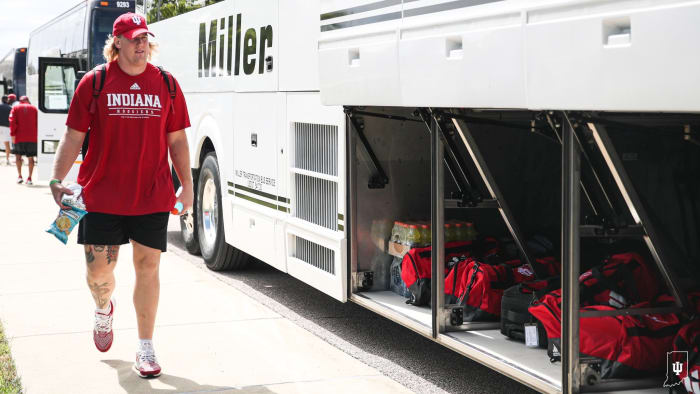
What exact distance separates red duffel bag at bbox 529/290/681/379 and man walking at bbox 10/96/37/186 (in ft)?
53.9

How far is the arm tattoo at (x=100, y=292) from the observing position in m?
5.33

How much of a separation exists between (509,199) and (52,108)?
12.6 m

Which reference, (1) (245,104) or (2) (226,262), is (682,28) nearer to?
(1) (245,104)

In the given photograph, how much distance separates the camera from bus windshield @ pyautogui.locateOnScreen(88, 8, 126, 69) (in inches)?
693

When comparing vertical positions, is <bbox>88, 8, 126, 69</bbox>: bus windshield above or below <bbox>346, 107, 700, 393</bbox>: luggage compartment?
above

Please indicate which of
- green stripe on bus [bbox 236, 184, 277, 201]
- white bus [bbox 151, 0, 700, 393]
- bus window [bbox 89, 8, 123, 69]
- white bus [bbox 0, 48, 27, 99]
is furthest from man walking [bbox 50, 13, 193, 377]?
white bus [bbox 0, 48, 27, 99]

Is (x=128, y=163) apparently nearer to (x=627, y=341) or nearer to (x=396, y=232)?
(x=396, y=232)

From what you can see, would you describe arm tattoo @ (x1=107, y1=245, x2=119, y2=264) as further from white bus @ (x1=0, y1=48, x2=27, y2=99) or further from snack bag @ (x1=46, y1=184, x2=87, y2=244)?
white bus @ (x1=0, y1=48, x2=27, y2=99)

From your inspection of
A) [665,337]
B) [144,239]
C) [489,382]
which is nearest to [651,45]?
[665,337]

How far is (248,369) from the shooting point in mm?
5551

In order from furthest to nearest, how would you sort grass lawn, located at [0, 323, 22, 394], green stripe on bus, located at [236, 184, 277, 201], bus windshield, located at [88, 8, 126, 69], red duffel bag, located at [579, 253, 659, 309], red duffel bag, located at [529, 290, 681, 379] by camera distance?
bus windshield, located at [88, 8, 126, 69], green stripe on bus, located at [236, 184, 277, 201], grass lawn, located at [0, 323, 22, 394], red duffel bag, located at [579, 253, 659, 309], red duffel bag, located at [529, 290, 681, 379]

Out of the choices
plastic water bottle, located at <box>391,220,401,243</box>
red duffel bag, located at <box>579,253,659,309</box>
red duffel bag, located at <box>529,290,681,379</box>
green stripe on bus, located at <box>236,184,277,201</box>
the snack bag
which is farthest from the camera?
green stripe on bus, located at <box>236,184,277,201</box>

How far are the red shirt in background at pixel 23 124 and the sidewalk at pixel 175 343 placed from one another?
10.7 metres

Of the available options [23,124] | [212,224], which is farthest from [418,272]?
[23,124]
